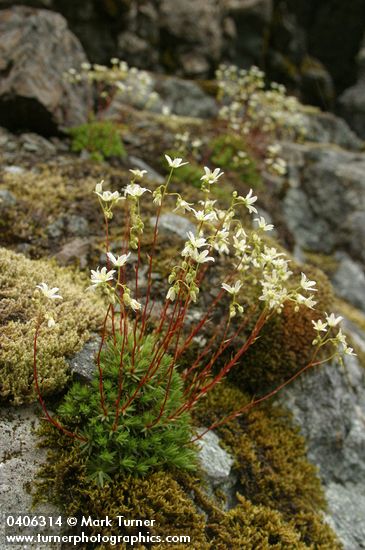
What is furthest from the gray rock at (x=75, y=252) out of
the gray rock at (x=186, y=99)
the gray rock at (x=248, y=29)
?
the gray rock at (x=248, y=29)

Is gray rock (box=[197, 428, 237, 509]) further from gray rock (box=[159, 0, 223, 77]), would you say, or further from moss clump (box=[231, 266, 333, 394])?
gray rock (box=[159, 0, 223, 77])

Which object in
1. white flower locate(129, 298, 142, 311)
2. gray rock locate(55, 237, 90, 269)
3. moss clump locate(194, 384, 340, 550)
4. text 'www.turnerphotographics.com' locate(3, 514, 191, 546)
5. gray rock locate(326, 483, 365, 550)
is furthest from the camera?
gray rock locate(55, 237, 90, 269)

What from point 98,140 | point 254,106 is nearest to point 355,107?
point 254,106

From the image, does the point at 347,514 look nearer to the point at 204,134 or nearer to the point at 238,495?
the point at 238,495

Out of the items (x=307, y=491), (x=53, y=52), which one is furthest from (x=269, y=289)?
(x=53, y=52)

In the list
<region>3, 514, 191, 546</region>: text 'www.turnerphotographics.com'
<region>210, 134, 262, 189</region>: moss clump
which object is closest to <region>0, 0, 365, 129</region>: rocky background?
<region>210, 134, 262, 189</region>: moss clump

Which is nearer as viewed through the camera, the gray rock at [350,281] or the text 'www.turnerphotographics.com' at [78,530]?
the text 'www.turnerphotographics.com' at [78,530]

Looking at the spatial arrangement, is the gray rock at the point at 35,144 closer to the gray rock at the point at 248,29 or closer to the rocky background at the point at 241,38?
the rocky background at the point at 241,38
